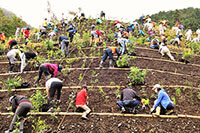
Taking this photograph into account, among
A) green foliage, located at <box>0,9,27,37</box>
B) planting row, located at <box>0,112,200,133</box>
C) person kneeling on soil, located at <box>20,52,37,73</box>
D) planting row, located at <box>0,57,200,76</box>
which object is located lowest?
planting row, located at <box>0,112,200,133</box>

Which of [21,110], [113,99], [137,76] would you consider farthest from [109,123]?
[137,76]

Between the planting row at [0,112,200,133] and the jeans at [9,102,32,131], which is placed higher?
the jeans at [9,102,32,131]

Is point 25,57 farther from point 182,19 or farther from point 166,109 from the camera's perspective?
point 182,19

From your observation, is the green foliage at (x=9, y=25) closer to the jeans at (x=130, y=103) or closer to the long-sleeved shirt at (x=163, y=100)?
the jeans at (x=130, y=103)

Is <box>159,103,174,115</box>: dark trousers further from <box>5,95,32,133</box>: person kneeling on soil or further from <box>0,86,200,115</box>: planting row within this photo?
<box>5,95,32,133</box>: person kneeling on soil

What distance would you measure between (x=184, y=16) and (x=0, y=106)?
32721 mm

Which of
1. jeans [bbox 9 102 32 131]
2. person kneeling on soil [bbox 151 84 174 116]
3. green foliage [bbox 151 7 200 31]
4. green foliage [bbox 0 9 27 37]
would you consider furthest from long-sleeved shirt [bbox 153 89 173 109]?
green foliage [bbox 151 7 200 31]

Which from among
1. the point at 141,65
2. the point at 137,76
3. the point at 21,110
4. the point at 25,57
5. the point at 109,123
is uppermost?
the point at 25,57

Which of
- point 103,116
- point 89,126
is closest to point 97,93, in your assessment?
point 103,116

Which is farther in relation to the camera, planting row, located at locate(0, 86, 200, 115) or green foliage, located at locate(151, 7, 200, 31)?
green foliage, located at locate(151, 7, 200, 31)

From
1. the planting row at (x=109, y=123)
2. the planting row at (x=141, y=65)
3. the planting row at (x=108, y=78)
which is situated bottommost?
the planting row at (x=109, y=123)

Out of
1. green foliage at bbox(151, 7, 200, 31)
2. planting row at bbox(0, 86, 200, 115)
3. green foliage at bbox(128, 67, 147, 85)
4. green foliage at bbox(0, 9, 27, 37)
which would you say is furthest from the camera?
green foliage at bbox(151, 7, 200, 31)

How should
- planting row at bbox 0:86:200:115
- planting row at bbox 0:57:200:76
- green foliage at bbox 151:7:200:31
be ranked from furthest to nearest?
green foliage at bbox 151:7:200:31 → planting row at bbox 0:57:200:76 → planting row at bbox 0:86:200:115

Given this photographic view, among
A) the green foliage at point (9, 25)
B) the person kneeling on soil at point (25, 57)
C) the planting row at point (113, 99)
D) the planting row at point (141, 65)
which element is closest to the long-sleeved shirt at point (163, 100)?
the planting row at point (113, 99)
